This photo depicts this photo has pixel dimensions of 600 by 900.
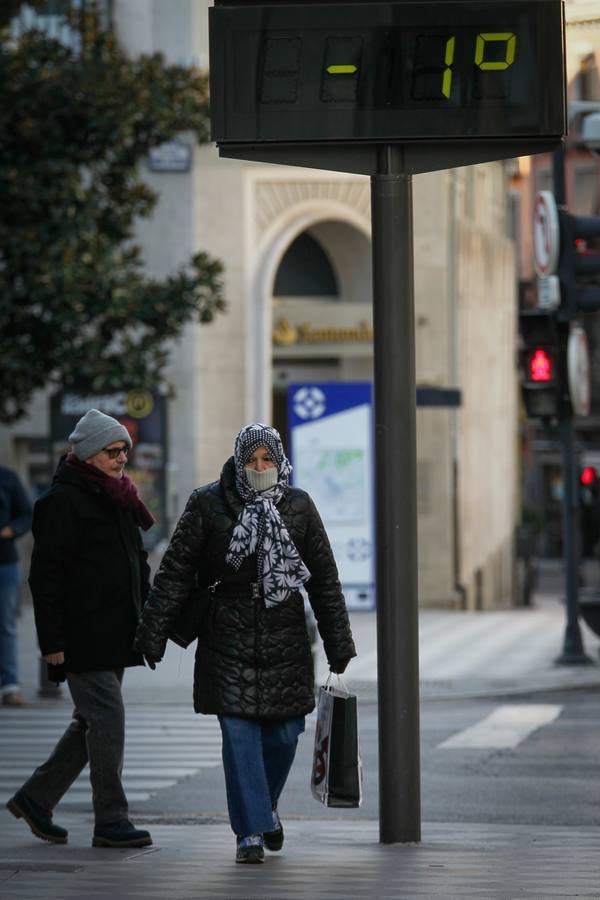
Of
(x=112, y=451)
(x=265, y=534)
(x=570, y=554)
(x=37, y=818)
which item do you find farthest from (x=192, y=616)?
(x=570, y=554)

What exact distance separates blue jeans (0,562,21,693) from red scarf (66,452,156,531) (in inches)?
259

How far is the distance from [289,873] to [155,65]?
15.8 metres

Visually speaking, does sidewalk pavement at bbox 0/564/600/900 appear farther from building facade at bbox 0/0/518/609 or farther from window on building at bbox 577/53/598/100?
building facade at bbox 0/0/518/609

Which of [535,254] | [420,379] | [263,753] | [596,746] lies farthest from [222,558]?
[420,379]

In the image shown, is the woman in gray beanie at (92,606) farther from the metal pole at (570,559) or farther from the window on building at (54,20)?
the window on building at (54,20)

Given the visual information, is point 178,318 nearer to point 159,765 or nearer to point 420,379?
point 420,379

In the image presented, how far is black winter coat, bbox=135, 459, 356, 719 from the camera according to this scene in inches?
304

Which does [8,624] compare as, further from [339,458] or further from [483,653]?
[483,653]

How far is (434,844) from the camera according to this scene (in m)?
8.15

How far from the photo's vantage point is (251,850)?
25.1ft

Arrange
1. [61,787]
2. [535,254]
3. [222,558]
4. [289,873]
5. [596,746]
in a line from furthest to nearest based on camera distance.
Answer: [535,254] < [596,746] < [61,787] < [222,558] < [289,873]

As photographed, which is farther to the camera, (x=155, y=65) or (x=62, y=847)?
(x=155, y=65)

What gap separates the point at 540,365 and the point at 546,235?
1232mm

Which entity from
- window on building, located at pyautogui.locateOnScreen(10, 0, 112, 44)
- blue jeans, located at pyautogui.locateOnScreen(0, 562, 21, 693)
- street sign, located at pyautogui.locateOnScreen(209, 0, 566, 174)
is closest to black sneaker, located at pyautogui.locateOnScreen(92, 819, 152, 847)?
street sign, located at pyautogui.locateOnScreen(209, 0, 566, 174)
